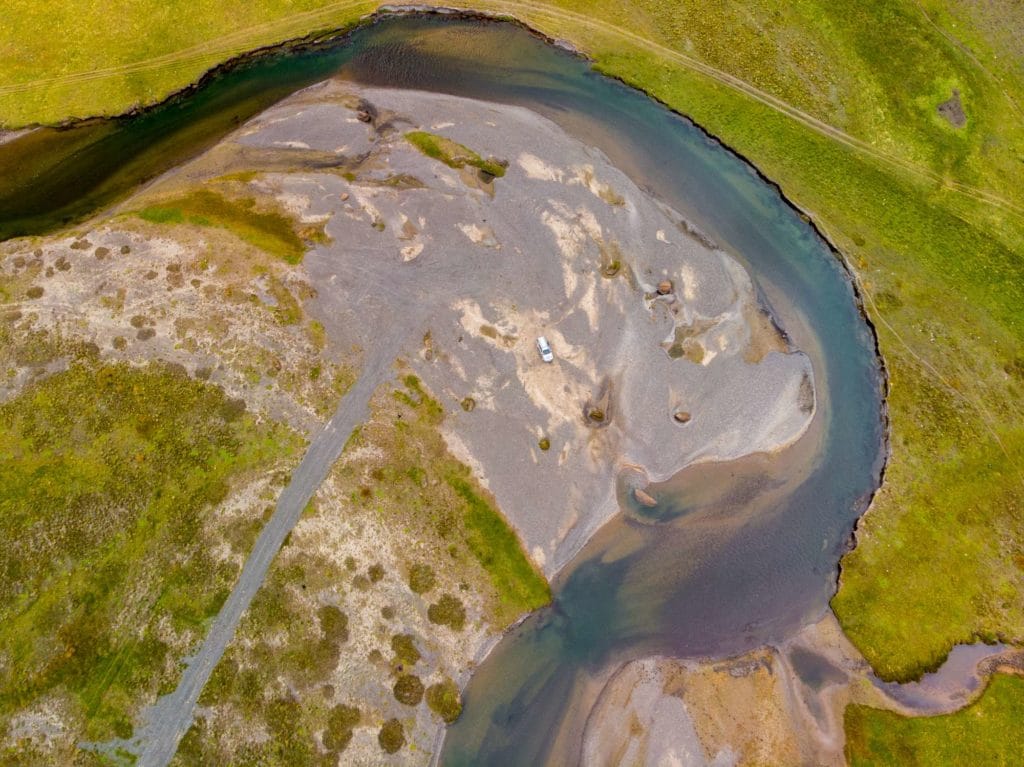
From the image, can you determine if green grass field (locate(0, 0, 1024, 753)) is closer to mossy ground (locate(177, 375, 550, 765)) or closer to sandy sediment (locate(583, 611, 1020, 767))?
sandy sediment (locate(583, 611, 1020, 767))

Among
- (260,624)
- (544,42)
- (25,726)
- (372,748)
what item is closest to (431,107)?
(544,42)

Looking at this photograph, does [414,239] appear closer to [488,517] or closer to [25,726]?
[488,517]

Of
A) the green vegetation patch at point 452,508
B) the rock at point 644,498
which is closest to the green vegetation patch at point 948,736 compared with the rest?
the rock at point 644,498

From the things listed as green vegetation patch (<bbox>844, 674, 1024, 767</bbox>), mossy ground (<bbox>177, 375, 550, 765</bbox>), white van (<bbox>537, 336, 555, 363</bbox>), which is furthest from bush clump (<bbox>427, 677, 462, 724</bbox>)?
green vegetation patch (<bbox>844, 674, 1024, 767</bbox>)

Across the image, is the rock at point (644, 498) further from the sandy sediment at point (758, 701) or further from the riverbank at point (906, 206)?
the riverbank at point (906, 206)

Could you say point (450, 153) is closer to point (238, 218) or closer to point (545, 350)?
point (238, 218)
